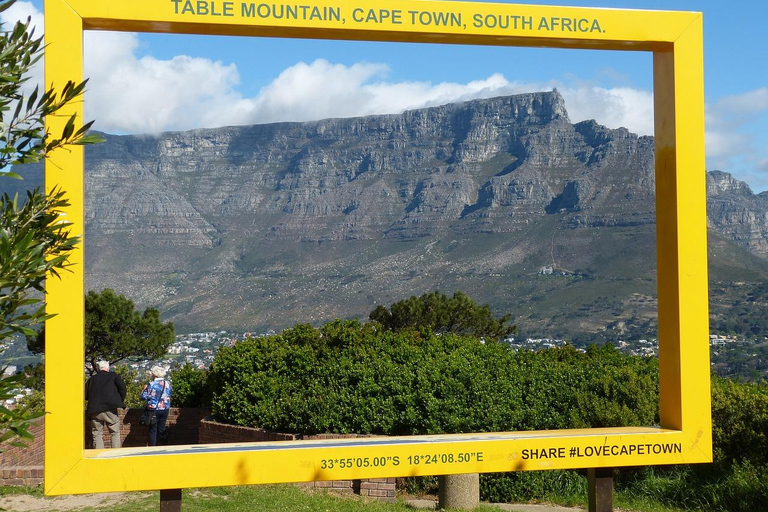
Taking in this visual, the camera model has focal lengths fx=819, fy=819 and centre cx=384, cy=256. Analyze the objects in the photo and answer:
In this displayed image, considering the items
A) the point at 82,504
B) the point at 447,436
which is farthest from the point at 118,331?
the point at 447,436

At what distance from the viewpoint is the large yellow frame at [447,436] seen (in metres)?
4.49

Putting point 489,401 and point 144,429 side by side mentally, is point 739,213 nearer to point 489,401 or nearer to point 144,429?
point 144,429

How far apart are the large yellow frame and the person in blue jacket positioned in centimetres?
830

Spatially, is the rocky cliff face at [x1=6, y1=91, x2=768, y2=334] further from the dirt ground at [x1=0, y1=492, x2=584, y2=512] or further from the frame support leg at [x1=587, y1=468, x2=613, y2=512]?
the frame support leg at [x1=587, y1=468, x2=613, y2=512]

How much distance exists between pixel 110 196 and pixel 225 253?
1783 cm

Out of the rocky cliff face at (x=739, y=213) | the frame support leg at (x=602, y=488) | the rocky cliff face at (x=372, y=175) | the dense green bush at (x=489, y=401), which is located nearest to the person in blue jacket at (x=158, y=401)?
the dense green bush at (x=489, y=401)

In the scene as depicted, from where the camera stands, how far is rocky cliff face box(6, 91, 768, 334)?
210 feet

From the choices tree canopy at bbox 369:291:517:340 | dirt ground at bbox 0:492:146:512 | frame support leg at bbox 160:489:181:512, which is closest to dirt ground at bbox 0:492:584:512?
dirt ground at bbox 0:492:146:512

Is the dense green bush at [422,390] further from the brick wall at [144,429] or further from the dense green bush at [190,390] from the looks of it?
the dense green bush at [190,390]

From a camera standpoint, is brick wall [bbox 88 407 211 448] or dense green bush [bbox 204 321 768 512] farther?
brick wall [bbox 88 407 211 448]

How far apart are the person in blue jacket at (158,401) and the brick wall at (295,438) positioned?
95 cm

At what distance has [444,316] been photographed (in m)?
28.4

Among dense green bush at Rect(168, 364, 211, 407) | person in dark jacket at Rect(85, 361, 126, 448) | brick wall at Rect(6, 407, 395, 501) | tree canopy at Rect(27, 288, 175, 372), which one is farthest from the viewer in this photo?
tree canopy at Rect(27, 288, 175, 372)

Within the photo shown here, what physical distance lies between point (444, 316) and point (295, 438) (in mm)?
18129
